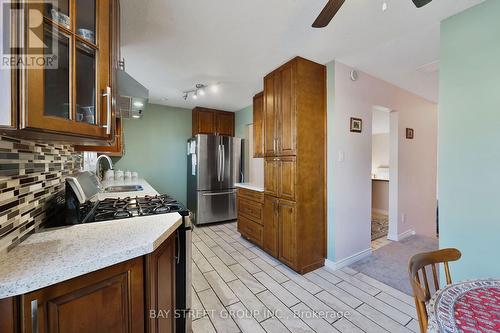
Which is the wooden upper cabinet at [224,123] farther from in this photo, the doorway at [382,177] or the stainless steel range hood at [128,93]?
the doorway at [382,177]

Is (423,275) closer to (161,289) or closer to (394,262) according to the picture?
(161,289)

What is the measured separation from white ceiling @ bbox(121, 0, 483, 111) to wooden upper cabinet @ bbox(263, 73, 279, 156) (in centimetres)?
17

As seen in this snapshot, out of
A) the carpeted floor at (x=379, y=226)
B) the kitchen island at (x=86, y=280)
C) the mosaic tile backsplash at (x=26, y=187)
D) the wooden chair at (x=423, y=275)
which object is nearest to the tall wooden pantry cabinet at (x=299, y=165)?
the wooden chair at (x=423, y=275)

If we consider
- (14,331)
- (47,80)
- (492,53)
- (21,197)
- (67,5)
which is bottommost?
(14,331)

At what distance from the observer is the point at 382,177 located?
5.96 metres

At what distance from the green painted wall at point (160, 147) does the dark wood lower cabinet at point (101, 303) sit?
3619 mm

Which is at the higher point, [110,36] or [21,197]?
[110,36]

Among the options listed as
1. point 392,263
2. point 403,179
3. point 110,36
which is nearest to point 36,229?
point 110,36

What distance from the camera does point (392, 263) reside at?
2531mm

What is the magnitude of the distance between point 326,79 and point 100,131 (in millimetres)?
2417

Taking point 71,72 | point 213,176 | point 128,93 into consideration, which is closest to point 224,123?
point 213,176

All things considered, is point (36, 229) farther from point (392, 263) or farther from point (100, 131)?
point (392, 263)

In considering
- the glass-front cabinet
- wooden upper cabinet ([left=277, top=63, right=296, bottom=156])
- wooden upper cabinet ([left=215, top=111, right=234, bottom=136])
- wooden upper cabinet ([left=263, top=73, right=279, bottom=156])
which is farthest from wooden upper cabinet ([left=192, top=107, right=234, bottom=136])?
the glass-front cabinet

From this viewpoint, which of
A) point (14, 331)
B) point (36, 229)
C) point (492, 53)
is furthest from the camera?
point (492, 53)
